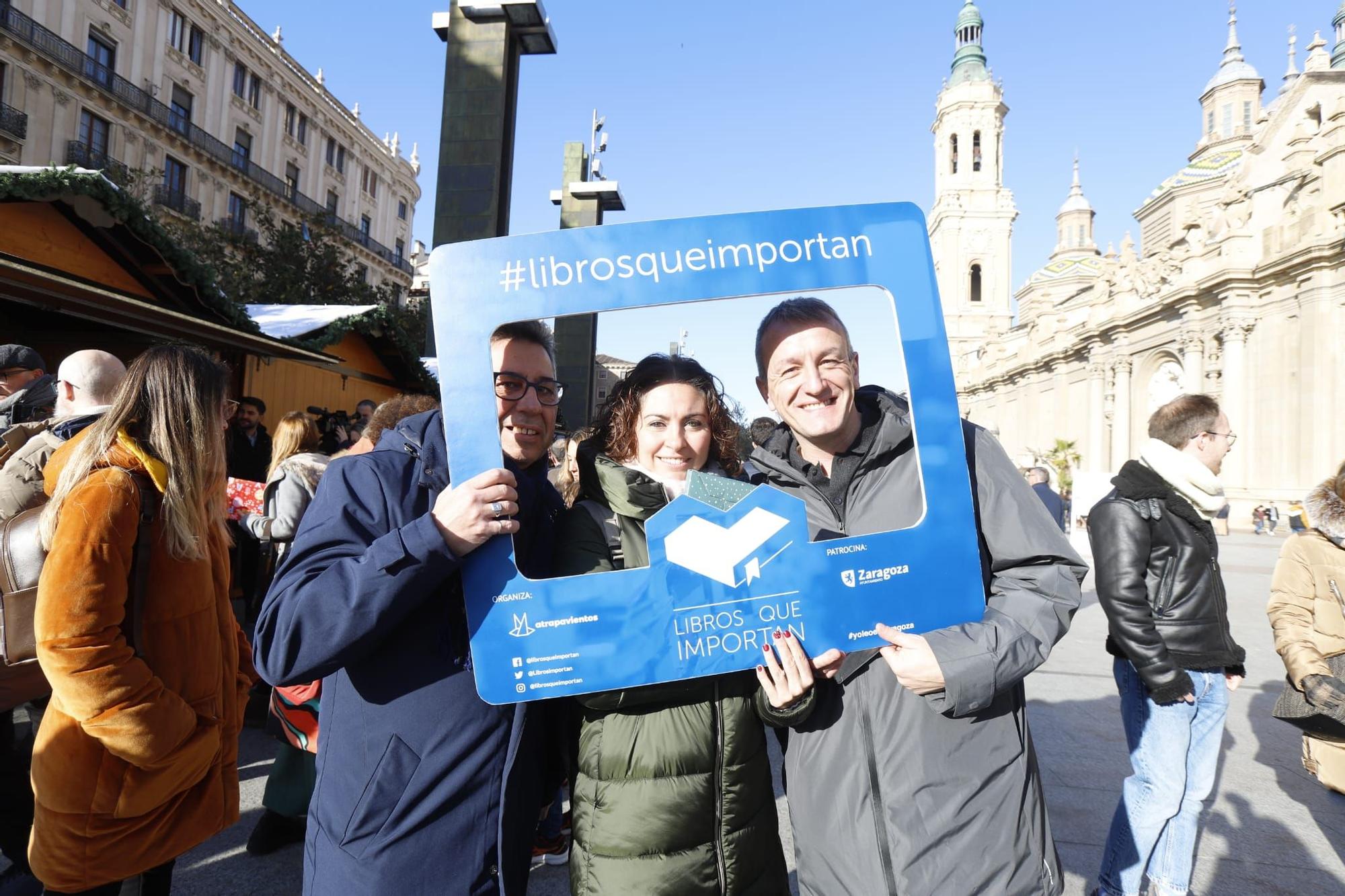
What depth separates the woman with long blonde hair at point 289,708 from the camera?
3.03 meters

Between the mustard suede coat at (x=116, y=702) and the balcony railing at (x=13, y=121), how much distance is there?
91.8 ft

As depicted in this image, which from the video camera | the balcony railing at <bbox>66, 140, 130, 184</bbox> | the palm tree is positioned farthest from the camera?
the palm tree

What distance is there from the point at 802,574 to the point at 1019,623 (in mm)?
559

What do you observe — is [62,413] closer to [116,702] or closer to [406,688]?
[116,702]

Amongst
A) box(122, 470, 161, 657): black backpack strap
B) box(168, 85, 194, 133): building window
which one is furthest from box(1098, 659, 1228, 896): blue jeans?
box(168, 85, 194, 133): building window

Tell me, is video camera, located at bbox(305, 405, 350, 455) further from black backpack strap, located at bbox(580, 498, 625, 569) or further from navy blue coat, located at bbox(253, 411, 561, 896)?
black backpack strap, located at bbox(580, 498, 625, 569)

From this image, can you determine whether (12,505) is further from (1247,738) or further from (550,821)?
(1247,738)

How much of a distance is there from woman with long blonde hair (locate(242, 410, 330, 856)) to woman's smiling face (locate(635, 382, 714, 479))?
53.2 inches

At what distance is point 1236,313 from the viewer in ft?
107

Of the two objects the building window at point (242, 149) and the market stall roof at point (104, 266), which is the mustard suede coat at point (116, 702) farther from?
the building window at point (242, 149)

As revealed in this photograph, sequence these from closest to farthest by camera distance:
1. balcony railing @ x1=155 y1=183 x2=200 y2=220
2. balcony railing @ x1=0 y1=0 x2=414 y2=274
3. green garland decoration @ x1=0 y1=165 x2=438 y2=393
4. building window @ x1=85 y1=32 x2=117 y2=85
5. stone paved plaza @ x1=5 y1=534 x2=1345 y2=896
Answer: stone paved plaza @ x1=5 y1=534 x2=1345 y2=896, green garland decoration @ x1=0 y1=165 x2=438 y2=393, balcony railing @ x1=0 y1=0 x2=414 y2=274, building window @ x1=85 y1=32 x2=117 y2=85, balcony railing @ x1=155 y1=183 x2=200 y2=220

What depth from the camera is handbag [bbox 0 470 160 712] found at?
7.18ft

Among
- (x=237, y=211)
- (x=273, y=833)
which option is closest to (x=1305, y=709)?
(x=273, y=833)

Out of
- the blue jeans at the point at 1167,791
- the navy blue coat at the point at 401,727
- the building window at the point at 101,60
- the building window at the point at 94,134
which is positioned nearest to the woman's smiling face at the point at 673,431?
the navy blue coat at the point at 401,727
